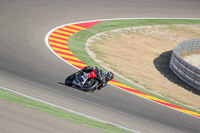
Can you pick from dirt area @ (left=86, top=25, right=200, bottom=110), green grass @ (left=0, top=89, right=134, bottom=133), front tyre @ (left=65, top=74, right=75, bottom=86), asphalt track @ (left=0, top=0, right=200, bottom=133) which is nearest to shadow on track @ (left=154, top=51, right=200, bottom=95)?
dirt area @ (left=86, top=25, right=200, bottom=110)

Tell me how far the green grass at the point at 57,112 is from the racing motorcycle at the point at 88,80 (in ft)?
7.03

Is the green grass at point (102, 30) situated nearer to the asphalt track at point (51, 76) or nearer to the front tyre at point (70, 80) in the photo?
the asphalt track at point (51, 76)

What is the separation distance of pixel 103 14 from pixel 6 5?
8.00 meters

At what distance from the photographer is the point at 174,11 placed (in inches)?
1210

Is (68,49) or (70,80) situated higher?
(70,80)

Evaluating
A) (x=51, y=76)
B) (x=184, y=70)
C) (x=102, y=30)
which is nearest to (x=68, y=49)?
(x=51, y=76)

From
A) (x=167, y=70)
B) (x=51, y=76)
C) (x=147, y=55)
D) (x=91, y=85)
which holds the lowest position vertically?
(x=167, y=70)

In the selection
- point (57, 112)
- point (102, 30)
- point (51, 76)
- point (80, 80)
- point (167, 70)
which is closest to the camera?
point (57, 112)

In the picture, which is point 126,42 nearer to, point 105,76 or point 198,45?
point 198,45

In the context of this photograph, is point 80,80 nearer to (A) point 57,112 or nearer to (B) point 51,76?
(B) point 51,76

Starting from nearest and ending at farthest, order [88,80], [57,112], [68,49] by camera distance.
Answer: [57,112] → [88,80] → [68,49]

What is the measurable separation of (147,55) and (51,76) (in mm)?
8941

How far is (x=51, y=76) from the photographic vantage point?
46.1 ft

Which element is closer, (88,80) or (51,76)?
(88,80)
